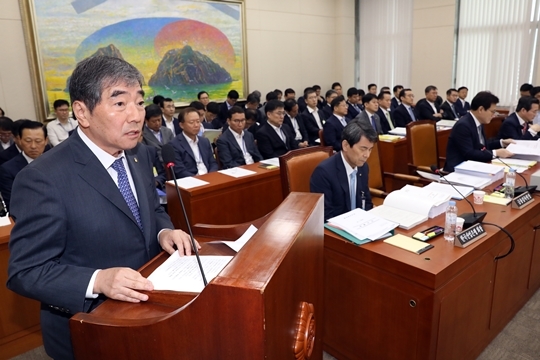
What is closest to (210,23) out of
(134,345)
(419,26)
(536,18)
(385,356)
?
(419,26)

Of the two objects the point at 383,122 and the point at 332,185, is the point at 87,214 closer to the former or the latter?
the point at 332,185

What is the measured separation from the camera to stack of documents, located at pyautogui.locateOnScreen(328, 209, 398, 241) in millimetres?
1817

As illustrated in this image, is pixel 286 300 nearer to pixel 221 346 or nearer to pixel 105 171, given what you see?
pixel 221 346

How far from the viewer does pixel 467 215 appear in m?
2.00

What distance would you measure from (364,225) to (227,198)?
5.41 ft

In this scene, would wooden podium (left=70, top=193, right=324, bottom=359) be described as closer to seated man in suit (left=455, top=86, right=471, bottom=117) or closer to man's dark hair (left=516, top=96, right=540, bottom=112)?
man's dark hair (left=516, top=96, right=540, bottom=112)

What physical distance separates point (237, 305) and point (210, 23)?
25.3 ft

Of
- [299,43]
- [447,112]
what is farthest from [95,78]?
[299,43]

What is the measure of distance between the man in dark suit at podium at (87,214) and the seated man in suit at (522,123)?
4.29 meters

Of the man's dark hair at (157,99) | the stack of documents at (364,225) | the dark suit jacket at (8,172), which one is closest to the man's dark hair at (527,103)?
the stack of documents at (364,225)

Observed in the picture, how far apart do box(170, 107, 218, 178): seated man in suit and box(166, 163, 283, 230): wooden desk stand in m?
0.59

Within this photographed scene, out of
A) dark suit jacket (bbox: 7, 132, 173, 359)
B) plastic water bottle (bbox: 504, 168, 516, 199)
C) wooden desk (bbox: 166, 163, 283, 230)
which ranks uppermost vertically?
dark suit jacket (bbox: 7, 132, 173, 359)

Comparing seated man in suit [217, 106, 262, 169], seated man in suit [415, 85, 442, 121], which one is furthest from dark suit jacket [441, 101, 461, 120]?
seated man in suit [217, 106, 262, 169]

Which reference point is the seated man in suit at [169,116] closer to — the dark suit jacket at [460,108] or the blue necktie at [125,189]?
the blue necktie at [125,189]
